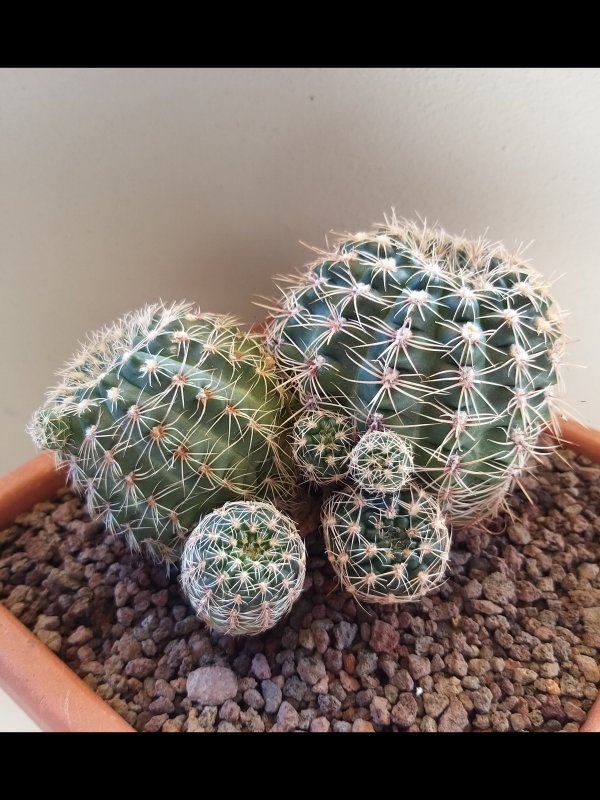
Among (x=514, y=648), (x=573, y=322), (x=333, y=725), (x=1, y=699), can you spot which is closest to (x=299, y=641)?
(x=333, y=725)

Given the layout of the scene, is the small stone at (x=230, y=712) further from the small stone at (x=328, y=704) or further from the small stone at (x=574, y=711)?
the small stone at (x=574, y=711)

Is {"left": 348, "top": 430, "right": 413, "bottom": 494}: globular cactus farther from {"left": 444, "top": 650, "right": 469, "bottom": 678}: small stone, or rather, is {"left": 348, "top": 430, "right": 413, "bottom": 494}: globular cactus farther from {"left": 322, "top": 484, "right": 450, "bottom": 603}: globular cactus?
{"left": 444, "top": 650, "right": 469, "bottom": 678}: small stone

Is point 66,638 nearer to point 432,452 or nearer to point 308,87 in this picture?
point 432,452

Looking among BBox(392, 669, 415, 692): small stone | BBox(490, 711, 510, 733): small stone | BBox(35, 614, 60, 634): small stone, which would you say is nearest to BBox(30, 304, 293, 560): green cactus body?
BBox(35, 614, 60, 634): small stone

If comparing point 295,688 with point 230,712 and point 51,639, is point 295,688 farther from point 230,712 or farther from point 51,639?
point 51,639

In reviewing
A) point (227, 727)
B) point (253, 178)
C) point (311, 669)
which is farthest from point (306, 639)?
point (253, 178)

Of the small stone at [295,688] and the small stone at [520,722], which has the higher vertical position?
Result: the small stone at [295,688]

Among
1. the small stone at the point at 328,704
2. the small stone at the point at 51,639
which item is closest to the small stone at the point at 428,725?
the small stone at the point at 328,704
